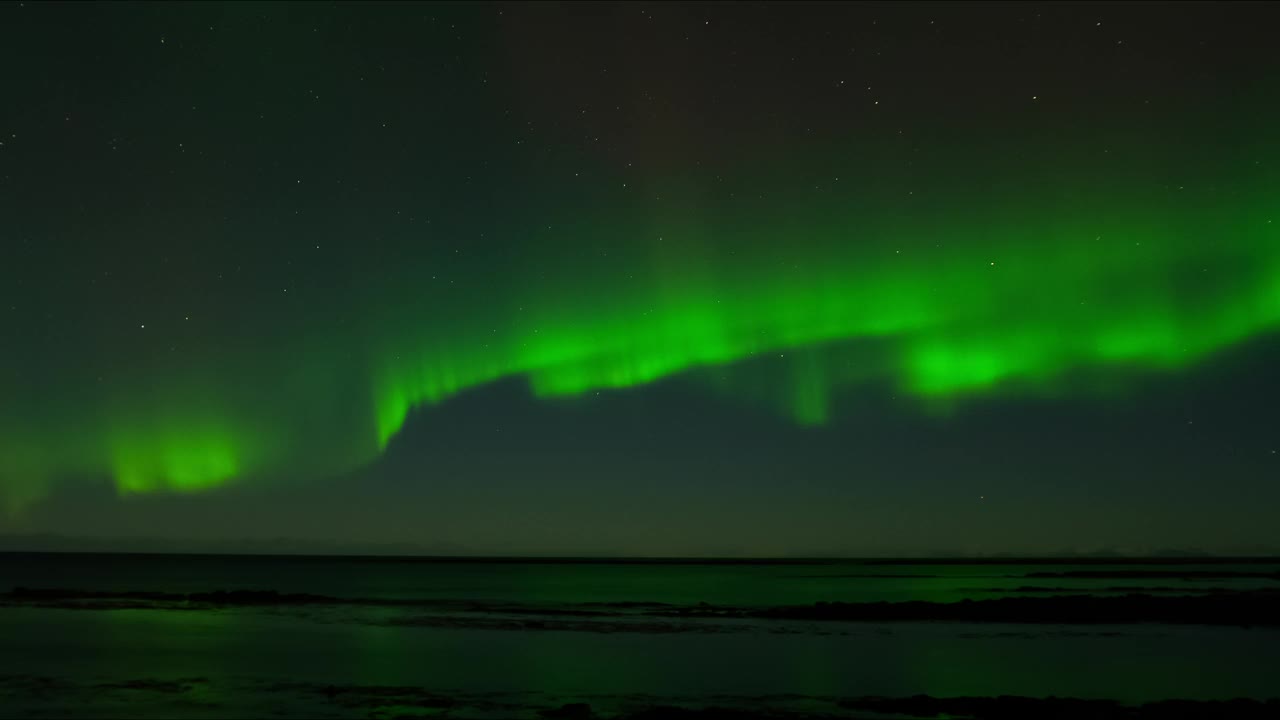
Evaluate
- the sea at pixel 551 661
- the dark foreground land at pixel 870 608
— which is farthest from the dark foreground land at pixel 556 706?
the dark foreground land at pixel 870 608

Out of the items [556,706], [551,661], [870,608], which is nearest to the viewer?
[556,706]

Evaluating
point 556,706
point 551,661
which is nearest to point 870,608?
point 551,661

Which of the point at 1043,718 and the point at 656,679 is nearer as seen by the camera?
the point at 1043,718

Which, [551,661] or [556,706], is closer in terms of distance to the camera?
[556,706]

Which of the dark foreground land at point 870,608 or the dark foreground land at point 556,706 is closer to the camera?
the dark foreground land at point 556,706

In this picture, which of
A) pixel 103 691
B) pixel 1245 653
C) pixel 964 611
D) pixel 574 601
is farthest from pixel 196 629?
pixel 1245 653

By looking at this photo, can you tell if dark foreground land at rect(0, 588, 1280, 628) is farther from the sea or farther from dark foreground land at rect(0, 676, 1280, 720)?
dark foreground land at rect(0, 676, 1280, 720)

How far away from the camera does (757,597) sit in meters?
59.1

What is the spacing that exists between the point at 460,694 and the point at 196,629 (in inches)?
732

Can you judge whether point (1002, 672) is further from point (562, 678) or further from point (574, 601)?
point (574, 601)

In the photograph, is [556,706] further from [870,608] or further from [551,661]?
[870,608]

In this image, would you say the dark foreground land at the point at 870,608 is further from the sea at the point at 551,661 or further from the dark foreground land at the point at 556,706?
the dark foreground land at the point at 556,706

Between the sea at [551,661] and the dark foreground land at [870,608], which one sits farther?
the dark foreground land at [870,608]

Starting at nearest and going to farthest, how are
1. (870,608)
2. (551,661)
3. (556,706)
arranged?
(556,706) < (551,661) < (870,608)
